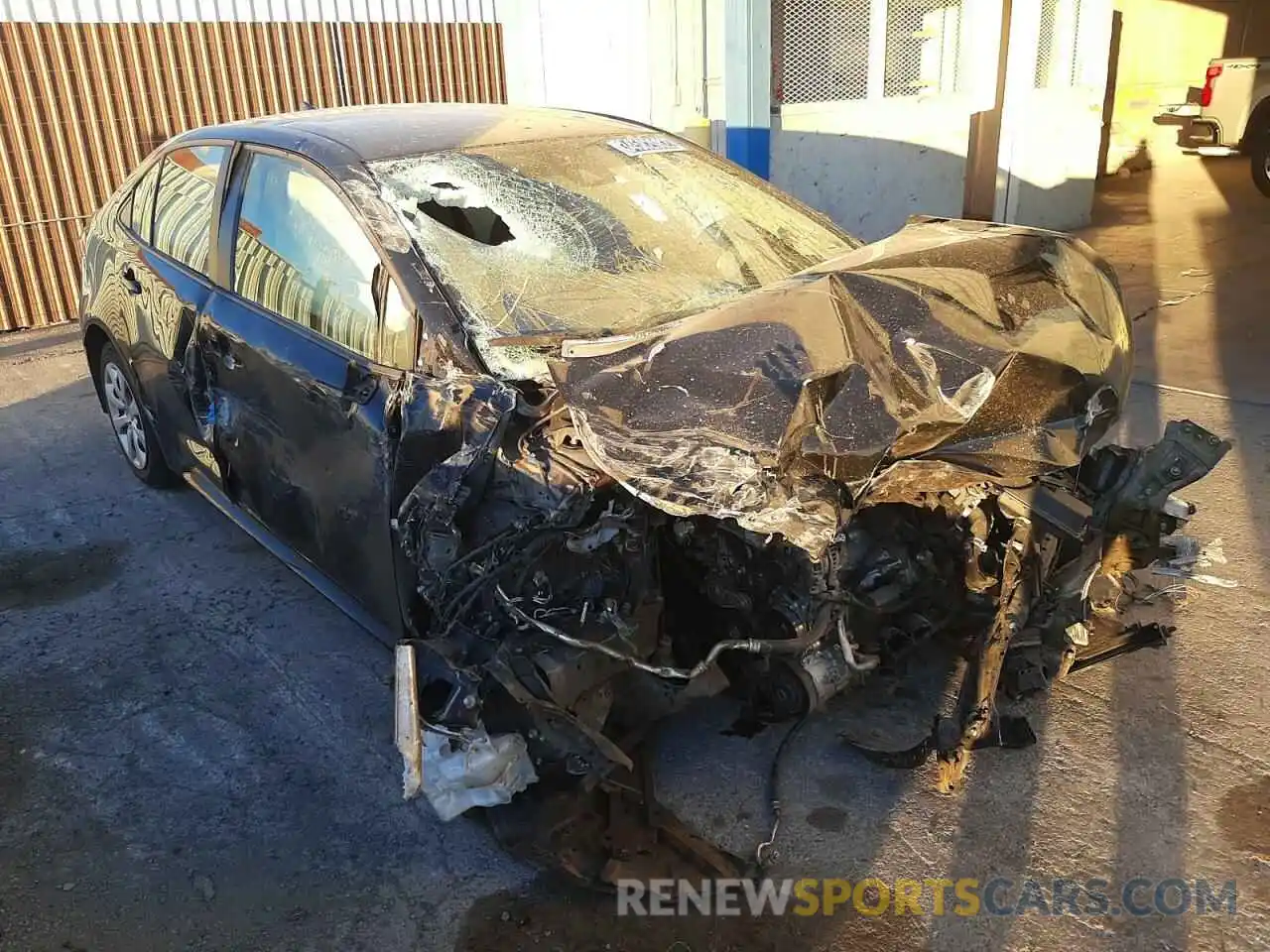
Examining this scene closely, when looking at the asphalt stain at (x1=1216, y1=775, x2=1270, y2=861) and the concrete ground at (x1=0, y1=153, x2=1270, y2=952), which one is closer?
the concrete ground at (x1=0, y1=153, x2=1270, y2=952)

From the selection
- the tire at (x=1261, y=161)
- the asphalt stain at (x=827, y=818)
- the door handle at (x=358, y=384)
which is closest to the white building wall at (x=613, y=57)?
the door handle at (x=358, y=384)

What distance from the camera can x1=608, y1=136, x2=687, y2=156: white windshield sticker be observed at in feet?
11.7

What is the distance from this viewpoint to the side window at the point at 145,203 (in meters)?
4.12

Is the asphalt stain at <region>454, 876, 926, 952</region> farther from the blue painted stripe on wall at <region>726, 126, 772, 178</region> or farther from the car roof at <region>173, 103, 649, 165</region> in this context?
the blue painted stripe on wall at <region>726, 126, 772, 178</region>

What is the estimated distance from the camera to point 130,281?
13.4ft

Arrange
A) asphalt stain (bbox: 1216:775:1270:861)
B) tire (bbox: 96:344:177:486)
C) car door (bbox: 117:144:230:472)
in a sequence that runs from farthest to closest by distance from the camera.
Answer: tire (bbox: 96:344:177:486)
car door (bbox: 117:144:230:472)
asphalt stain (bbox: 1216:775:1270:861)

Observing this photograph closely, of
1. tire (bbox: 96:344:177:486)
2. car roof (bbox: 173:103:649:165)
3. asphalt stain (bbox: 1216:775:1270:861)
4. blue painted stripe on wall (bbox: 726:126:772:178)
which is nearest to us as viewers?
asphalt stain (bbox: 1216:775:1270:861)

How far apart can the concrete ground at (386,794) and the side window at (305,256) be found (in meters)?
1.20

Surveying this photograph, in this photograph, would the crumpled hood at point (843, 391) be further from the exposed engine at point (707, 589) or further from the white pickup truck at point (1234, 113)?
the white pickup truck at point (1234, 113)

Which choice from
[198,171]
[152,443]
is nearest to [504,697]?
[198,171]

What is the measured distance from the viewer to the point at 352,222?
2936 mm

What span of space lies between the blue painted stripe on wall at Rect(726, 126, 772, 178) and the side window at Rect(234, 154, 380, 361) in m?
5.05

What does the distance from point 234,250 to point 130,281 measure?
0.98 m

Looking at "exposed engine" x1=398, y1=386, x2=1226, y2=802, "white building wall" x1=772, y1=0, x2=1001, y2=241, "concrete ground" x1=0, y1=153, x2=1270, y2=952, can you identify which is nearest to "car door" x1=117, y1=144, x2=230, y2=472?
"concrete ground" x1=0, y1=153, x2=1270, y2=952
